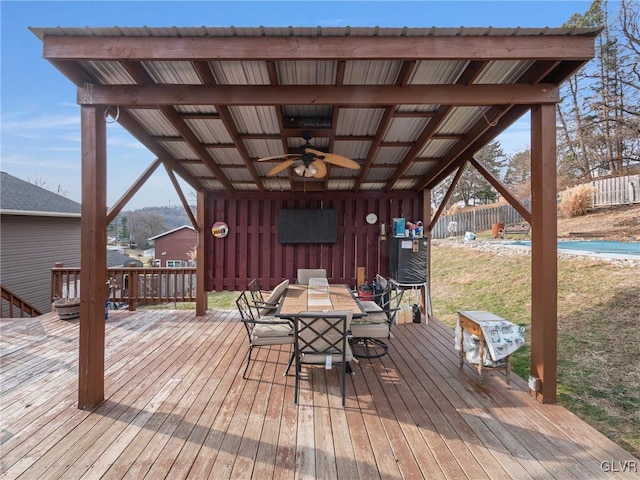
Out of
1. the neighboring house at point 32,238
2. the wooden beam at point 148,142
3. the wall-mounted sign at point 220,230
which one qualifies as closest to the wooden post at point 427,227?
the wall-mounted sign at point 220,230

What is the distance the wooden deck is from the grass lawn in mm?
588

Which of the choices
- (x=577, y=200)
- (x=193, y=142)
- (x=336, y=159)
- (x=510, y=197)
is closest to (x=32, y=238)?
(x=193, y=142)

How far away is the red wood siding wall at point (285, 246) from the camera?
591cm

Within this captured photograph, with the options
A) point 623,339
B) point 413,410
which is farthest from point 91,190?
point 623,339

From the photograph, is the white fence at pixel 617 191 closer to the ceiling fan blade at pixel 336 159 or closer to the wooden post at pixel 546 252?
the wooden post at pixel 546 252

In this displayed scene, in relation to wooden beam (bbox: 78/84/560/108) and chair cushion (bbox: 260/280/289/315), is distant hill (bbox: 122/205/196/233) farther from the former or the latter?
wooden beam (bbox: 78/84/560/108)

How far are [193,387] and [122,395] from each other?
648 mm

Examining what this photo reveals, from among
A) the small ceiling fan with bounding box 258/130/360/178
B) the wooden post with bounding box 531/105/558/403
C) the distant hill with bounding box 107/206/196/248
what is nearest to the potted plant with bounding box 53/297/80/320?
the small ceiling fan with bounding box 258/130/360/178

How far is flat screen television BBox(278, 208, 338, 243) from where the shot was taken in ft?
19.1

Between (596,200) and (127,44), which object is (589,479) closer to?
(127,44)

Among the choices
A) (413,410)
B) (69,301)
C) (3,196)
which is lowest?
(413,410)

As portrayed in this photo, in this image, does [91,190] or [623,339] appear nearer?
[91,190]

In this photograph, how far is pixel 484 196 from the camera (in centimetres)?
1906

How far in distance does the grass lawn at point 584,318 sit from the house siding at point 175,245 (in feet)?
54.9
